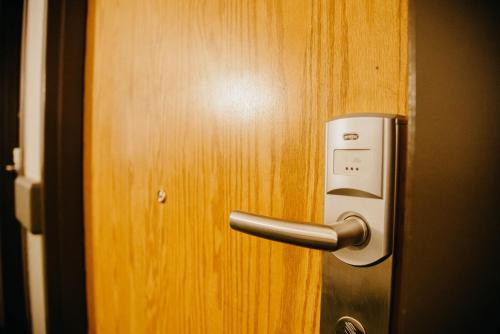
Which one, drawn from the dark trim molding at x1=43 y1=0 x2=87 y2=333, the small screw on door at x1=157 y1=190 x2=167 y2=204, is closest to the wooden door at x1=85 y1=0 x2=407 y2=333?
the small screw on door at x1=157 y1=190 x2=167 y2=204

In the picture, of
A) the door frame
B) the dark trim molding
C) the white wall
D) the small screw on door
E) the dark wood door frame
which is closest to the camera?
the dark wood door frame

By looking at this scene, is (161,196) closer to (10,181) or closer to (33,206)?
(33,206)

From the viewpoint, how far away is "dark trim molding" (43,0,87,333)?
700mm

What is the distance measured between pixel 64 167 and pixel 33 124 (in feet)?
0.98

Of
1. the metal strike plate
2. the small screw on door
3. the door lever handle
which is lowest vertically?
the metal strike plate

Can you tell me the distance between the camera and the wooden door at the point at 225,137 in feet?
0.83

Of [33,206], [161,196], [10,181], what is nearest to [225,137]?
[161,196]

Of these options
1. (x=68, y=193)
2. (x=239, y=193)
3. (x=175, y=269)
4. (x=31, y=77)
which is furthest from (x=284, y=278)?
(x=31, y=77)

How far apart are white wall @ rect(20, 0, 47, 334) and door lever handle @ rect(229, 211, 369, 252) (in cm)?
90

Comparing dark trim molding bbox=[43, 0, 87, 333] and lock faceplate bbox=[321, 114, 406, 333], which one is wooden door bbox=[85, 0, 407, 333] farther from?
dark trim molding bbox=[43, 0, 87, 333]

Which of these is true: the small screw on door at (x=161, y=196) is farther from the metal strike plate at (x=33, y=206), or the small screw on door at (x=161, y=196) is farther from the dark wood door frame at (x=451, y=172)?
the metal strike plate at (x=33, y=206)

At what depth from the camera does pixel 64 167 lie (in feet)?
2.36

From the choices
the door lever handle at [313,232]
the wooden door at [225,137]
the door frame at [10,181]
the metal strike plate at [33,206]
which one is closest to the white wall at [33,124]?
the metal strike plate at [33,206]

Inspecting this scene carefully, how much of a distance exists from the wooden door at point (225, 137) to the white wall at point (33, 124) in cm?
38
